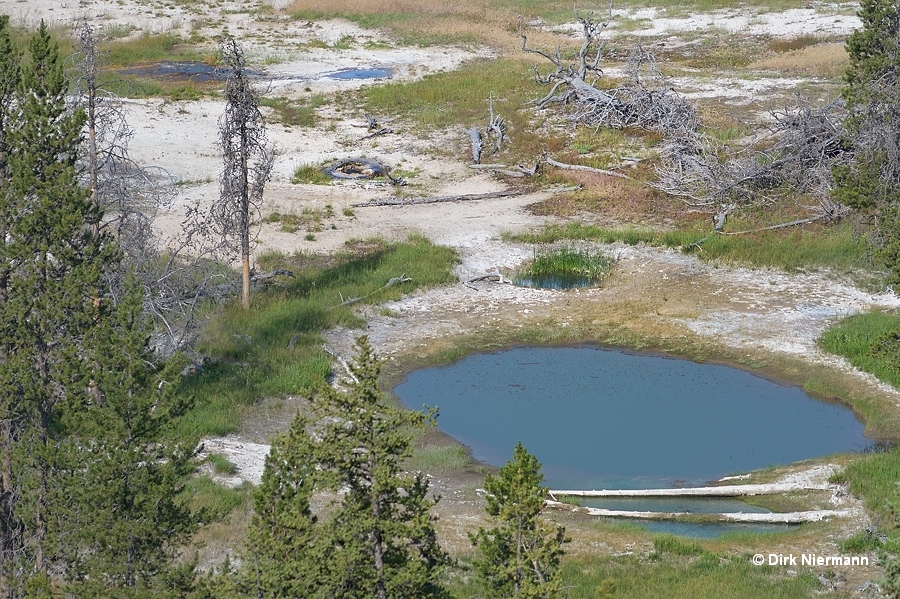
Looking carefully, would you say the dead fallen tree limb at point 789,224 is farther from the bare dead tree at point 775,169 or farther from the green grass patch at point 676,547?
the green grass patch at point 676,547

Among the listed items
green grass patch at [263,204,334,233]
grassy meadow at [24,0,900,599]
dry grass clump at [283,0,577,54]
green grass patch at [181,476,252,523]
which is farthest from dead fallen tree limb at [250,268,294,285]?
dry grass clump at [283,0,577,54]

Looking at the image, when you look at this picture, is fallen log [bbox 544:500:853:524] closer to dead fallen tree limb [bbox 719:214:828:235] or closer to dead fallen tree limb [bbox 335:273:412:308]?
dead fallen tree limb [bbox 335:273:412:308]

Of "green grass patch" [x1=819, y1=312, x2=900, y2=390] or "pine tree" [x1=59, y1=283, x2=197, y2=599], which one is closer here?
"pine tree" [x1=59, y1=283, x2=197, y2=599]

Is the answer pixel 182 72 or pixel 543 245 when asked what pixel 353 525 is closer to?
pixel 543 245

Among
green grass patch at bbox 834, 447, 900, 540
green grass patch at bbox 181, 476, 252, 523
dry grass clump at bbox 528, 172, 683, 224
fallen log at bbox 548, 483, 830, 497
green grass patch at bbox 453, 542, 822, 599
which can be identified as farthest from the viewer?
dry grass clump at bbox 528, 172, 683, 224

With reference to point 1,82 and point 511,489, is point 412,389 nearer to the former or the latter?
point 1,82
